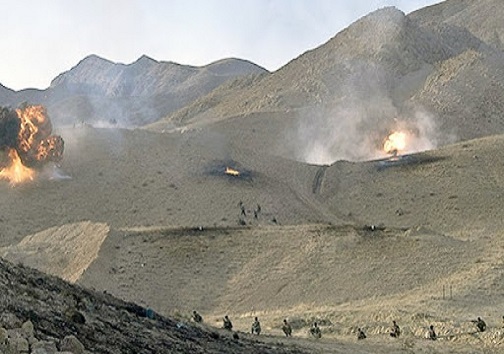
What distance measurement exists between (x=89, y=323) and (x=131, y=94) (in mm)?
177554

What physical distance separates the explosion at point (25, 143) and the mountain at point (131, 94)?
74480 mm

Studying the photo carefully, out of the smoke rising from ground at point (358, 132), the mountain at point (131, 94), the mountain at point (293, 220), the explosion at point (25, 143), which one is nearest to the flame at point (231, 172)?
the mountain at point (293, 220)

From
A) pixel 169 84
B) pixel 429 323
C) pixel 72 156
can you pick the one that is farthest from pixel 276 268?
pixel 169 84

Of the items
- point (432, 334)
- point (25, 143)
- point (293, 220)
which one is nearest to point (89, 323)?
point (432, 334)

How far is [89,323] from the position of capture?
10859 mm

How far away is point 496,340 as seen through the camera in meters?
19.8

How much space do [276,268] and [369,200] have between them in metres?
23.2

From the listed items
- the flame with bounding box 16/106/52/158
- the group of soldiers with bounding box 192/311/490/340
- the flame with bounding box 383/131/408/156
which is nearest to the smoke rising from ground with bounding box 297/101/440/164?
the flame with bounding box 383/131/408/156

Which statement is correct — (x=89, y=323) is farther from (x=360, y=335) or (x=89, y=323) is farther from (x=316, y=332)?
(x=316, y=332)

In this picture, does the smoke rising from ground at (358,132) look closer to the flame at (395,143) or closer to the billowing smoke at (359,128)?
the billowing smoke at (359,128)

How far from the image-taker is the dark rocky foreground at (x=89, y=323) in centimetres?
942

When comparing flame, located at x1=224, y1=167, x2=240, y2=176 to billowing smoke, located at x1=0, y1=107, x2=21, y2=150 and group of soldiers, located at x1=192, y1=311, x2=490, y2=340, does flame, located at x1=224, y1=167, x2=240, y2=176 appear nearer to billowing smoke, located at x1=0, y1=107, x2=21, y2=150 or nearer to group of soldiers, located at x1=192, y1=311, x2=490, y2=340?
billowing smoke, located at x1=0, y1=107, x2=21, y2=150

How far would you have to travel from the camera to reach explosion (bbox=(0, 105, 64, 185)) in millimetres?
52344

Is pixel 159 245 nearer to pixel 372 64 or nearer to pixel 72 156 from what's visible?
pixel 72 156
